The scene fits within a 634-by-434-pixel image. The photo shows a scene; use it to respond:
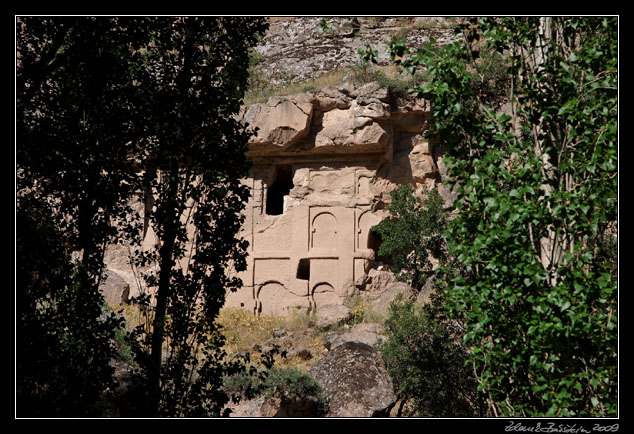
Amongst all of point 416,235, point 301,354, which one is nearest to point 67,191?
point 416,235

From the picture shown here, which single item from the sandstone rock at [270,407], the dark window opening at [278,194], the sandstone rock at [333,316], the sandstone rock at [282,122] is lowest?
the sandstone rock at [270,407]

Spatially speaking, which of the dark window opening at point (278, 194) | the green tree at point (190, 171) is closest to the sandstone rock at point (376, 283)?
the dark window opening at point (278, 194)

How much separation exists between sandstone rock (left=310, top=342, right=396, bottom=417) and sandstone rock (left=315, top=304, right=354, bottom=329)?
4.15 meters

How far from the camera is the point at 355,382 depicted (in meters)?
15.3

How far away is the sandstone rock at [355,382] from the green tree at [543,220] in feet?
20.5

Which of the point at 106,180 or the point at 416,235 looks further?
the point at 416,235

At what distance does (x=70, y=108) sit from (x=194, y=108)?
1.49 meters

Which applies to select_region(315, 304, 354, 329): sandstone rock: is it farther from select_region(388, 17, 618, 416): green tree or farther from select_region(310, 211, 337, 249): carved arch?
select_region(388, 17, 618, 416): green tree

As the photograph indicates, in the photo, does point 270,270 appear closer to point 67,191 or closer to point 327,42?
point 327,42

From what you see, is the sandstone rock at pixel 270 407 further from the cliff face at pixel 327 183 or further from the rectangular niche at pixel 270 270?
the rectangular niche at pixel 270 270

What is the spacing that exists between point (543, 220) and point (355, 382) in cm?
828

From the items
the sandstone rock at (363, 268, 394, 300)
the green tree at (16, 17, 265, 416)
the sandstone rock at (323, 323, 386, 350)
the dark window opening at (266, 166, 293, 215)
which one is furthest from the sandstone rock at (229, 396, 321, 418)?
the dark window opening at (266, 166, 293, 215)

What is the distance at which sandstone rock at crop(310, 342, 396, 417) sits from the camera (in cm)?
1488

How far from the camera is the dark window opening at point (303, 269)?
24094 millimetres
